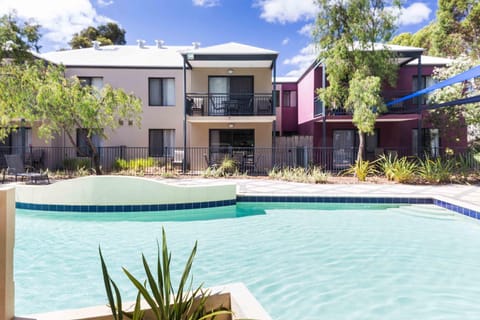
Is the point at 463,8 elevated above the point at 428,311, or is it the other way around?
the point at 463,8

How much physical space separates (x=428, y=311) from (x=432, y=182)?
32.5 feet

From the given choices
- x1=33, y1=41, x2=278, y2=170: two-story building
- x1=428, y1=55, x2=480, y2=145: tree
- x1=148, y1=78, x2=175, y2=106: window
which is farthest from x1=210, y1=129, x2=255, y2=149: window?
x1=428, y1=55, x2=480, y2=145: tree

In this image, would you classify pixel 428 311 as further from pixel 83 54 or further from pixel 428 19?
pixel 428 19

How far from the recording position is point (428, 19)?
95.5 ft

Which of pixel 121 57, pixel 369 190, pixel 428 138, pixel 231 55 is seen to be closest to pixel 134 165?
pixel 231 55

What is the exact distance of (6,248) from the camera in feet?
6.05

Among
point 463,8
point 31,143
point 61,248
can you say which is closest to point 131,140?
point 31,143

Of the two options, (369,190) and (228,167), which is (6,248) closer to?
(369,190)

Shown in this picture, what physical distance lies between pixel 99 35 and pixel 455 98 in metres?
35.5

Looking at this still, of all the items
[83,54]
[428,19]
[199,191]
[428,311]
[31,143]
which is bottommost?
[428,311]

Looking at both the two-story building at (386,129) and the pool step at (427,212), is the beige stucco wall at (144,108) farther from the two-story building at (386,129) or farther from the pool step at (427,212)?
the pool step at (427,212)

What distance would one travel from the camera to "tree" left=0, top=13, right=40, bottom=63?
1439 centimetres

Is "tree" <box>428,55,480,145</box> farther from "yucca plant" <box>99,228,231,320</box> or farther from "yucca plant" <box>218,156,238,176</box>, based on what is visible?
"yucca plant" <box>99,228,231,320</box>

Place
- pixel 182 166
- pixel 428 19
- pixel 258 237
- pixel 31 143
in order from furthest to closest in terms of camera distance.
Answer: pixel 428 19
pixel 31 143
pixel 182 166
pixel 258 237
